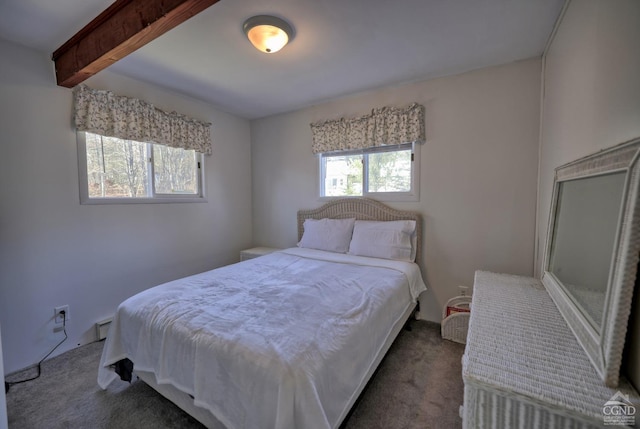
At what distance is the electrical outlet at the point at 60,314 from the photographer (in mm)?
2070

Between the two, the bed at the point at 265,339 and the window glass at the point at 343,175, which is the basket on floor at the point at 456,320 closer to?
the bed at the point at 265,339

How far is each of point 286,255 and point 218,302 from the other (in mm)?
1256

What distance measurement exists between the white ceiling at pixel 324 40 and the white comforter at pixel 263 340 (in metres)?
1.79

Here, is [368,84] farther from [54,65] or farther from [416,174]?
[54,65]

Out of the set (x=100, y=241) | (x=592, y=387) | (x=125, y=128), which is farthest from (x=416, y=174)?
(x=100, y=241)

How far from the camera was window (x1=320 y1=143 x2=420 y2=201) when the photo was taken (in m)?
2.73

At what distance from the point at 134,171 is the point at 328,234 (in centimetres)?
212

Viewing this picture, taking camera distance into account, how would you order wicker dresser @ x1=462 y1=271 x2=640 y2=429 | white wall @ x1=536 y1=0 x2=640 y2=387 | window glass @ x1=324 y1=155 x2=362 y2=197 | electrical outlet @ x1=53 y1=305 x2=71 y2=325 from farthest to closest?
window glass @ x1=324 y1=155 x2=362 y2=197
electrical outlet @ x1=53 y1=305 x2=71 y2=325
white wall @ x1=536 y1=0 x2=640 y2=387
wicker dresser @ x1=462 y1=271 x2=640 y2=429

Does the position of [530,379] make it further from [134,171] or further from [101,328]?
[134,171]

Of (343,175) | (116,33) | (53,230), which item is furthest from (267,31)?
(53,230)

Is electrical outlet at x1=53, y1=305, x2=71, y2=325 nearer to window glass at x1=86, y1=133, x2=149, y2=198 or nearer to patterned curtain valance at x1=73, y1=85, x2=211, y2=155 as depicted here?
window glass at x1=86, y1=133, x2=149, y2=198

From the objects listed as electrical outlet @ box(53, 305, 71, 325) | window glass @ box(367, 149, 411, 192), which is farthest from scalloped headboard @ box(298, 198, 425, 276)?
electrical outlet @ box(53, 305, 71, 325)

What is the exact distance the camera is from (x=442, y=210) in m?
2.54

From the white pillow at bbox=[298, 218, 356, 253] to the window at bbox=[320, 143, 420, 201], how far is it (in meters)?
0.40
